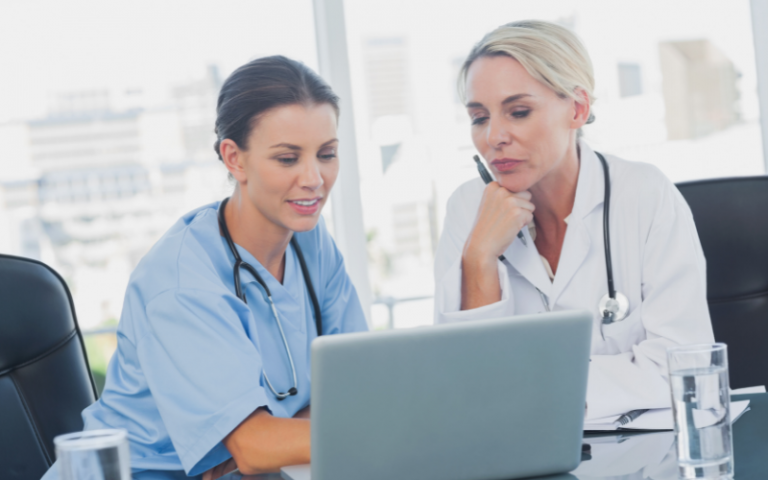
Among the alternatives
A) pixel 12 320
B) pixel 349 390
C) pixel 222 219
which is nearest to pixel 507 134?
pixel 222 219

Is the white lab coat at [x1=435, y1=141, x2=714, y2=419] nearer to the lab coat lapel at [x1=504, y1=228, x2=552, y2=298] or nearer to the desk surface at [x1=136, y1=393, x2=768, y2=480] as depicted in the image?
the lab coat lapel at [x1=504, y1=228, x2=552, y2=298]

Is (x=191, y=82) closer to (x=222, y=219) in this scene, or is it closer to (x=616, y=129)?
(x=222, y=219)

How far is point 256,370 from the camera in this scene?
113 cm

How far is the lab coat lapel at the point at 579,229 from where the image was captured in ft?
4.77

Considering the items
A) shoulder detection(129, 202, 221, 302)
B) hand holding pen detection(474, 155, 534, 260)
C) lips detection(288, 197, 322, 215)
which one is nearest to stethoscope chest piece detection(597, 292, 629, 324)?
hand holding pen detection(474, 155, 534, 260)

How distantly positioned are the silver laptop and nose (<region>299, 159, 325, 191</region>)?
630 millimetres

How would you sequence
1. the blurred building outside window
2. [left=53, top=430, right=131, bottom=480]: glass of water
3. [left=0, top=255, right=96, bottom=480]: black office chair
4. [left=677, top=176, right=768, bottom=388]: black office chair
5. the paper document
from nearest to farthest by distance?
[left=53, top=430, right=131, bottom=480]: glass of water → the paper document → [left=0, top=255, right=96, bottom=480]: black office chair → [left=677, top=176, right=768, bottom=388]: black office chair → the blurred building outside window

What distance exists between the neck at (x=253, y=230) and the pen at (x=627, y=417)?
0.70m

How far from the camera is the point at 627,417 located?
3.54 ft

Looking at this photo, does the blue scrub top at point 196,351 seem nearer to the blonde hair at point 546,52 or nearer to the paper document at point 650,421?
the paper document at point 650,421

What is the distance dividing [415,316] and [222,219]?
1148mm

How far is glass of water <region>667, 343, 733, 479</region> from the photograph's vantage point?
31.1 inches

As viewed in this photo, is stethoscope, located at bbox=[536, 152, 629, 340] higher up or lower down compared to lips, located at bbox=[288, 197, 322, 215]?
lower down

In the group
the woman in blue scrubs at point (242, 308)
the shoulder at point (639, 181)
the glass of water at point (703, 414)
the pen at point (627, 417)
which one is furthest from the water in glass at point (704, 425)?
the shoulder at point (639, 181)
